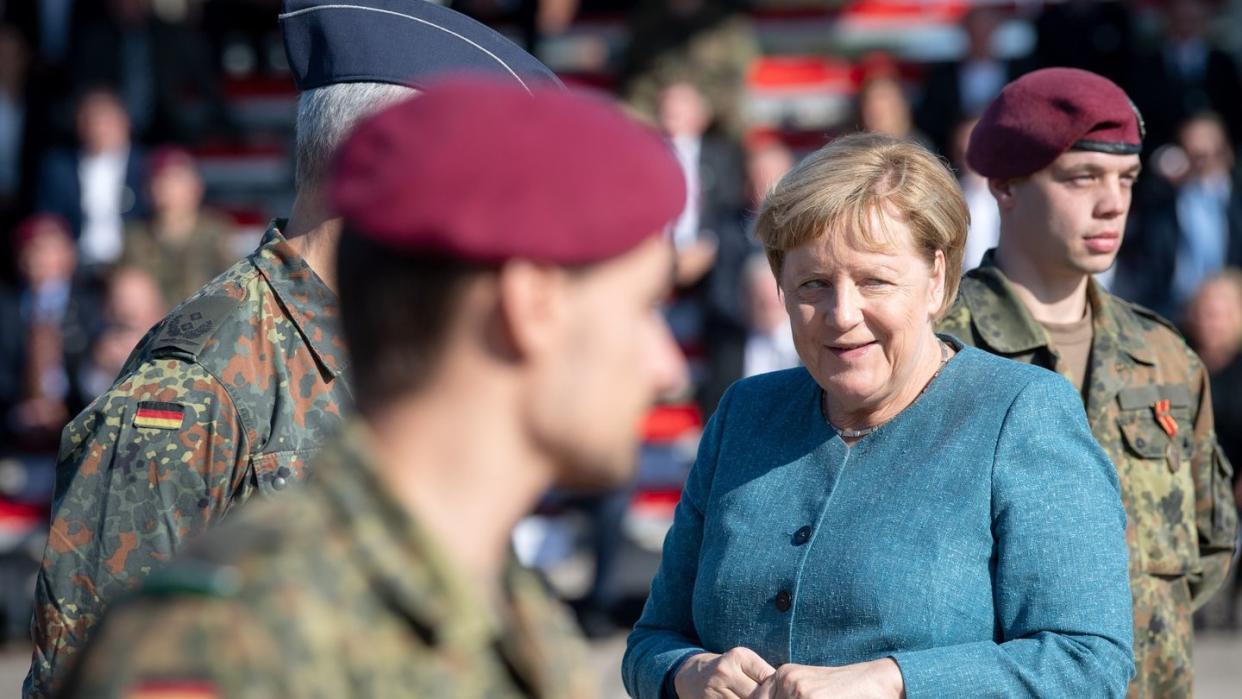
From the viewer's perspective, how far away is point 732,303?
819 cm

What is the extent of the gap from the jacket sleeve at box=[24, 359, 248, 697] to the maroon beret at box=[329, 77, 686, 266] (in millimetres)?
878

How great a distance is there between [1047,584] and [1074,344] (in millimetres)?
1007

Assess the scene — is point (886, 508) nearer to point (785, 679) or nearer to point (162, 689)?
point (785, 679)

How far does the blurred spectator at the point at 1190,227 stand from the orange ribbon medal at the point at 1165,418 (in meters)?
5.81

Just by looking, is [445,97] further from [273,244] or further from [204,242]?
[204,242]

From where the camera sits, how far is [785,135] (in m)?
10.7

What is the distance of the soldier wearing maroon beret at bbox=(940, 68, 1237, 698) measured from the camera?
329 centimetres

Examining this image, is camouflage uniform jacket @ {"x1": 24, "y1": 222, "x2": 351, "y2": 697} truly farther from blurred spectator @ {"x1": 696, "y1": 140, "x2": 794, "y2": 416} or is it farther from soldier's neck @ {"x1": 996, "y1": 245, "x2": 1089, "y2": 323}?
blurred spectator @ {"x1": 696, "y1": 140, "x2": 794, "y2": 416}

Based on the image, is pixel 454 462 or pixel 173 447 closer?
pixel 454 462

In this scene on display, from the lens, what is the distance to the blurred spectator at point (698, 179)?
8.69m

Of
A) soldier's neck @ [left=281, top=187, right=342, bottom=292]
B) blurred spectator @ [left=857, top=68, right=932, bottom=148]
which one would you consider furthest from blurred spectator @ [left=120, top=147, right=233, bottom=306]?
soldier's neck @ [left=281, top=187, right=342, bottom=292]

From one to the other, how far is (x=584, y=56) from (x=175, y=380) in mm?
9054

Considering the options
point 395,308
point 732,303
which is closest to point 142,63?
point 732,303

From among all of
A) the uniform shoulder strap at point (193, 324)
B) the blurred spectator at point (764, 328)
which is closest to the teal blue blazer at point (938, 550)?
the uniform shoulder strap at point (193, 324)
